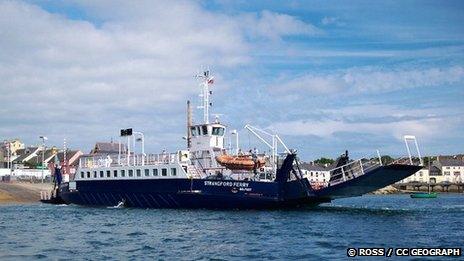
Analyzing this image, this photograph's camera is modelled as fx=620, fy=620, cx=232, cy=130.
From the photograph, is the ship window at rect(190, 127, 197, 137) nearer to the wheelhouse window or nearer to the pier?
the wheelhouse window

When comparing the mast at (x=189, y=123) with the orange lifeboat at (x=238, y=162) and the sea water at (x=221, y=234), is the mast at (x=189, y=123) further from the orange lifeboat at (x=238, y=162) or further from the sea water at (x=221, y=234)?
the sea water at (x=221, y=234)

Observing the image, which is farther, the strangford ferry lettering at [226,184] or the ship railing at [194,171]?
the ship railing at [194,171]

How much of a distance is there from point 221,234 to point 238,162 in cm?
1446

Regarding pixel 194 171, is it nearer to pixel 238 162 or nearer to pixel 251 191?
pixel 238 162

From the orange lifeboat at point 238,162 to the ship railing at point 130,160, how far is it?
3.67m

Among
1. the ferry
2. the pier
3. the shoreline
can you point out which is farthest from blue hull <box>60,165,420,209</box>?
the pier

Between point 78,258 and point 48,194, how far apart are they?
52.7 m

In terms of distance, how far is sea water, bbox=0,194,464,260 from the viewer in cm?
2456

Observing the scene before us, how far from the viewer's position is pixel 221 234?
3019 centimetres

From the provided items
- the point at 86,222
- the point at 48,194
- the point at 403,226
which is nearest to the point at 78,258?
the point at 86,222

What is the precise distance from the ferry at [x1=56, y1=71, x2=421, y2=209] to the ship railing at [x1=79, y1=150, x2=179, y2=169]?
80 millimetres

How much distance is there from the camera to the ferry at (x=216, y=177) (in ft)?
137

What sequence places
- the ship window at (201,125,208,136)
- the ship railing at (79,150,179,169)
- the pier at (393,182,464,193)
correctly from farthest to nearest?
the pier at (393,182,464,193)
the ship window at (201,125,208,136)
the ship railing at (79,150,179,169)

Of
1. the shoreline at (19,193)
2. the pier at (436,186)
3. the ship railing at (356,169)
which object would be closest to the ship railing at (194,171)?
the ship railing at (356,169)
